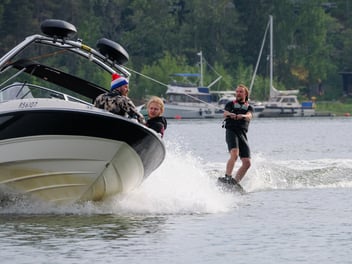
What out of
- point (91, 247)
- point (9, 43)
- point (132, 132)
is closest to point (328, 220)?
point (132, 132)

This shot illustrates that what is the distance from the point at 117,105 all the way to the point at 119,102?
0.05 meters

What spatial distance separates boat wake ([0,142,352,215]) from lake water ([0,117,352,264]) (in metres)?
0.01

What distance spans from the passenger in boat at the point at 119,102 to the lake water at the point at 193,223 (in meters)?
1.33

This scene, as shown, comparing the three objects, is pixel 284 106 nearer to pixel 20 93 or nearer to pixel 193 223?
pixel 20 93

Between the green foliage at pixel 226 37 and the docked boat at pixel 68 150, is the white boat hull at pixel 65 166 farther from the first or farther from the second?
the green foliage at pixel 226 37

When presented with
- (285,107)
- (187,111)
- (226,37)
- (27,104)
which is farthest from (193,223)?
(226,37)

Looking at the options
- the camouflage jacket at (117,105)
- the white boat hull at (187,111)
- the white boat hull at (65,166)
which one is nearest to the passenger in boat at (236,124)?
the white boat hull at (65,166)

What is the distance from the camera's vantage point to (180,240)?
55.1 feet

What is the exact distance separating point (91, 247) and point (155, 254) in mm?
797

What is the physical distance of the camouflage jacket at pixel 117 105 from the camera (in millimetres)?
18562

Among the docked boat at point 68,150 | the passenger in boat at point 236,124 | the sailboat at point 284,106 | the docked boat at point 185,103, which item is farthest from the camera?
the sailboat at point 284,106

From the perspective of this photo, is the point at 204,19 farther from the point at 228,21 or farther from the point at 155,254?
the point at 155,254

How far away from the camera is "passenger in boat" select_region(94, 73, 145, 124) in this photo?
731 inches

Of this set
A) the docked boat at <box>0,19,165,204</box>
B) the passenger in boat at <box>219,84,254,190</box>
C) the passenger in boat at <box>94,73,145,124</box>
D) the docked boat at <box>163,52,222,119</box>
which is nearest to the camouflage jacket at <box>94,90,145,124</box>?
the passenger in boat at <box>94,73,145,124</box>
